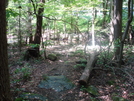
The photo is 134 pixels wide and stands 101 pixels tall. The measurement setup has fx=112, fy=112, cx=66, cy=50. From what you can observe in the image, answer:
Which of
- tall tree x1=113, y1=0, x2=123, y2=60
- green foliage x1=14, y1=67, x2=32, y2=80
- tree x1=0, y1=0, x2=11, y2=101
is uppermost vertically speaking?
tall tree x1=113, y1=0, x2=123, y2=60

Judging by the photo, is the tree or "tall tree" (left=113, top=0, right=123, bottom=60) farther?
"tall tree" (left=113, top=0, right=123, bottom=60)

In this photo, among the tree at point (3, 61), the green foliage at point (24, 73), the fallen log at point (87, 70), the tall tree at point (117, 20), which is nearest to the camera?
the tree at point (3, 61)

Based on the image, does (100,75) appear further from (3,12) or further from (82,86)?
(3,12)

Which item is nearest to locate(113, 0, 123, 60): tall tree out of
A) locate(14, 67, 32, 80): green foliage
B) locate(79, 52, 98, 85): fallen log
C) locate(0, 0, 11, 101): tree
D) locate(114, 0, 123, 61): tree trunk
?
locate(114, 0, 123, 61): tree trunk

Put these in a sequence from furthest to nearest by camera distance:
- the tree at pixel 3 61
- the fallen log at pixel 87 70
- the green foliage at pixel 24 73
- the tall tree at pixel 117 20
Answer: the tall tree at pixel 117 20, the green foliage at pixel 24 73, the fallen log at pixel 87 70, the tree at pixel 3 61

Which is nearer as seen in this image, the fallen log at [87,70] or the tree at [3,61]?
the tree at [3,61]

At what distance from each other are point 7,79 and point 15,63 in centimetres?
704

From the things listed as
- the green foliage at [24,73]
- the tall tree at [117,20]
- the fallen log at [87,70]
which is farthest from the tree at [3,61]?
the tall tree at [117,20]

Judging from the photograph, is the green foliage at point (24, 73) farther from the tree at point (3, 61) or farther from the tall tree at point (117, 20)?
the tall tree at point (117, 20)

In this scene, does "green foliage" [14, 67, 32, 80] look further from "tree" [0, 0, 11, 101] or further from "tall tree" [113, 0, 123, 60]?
"tall tree" [113, 0, 123, 60]

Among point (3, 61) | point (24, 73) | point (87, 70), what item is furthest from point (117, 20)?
point (3, 61)

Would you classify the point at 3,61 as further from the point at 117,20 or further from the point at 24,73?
the point at 117,20

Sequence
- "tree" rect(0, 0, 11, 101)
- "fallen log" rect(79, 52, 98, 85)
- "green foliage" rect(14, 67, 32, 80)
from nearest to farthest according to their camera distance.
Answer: "tree" rect(0, 0, 11, 101) < "fallen log" rect(79, 52, 98, 85) < "green foliage" rect(14, 67, 32, 80)

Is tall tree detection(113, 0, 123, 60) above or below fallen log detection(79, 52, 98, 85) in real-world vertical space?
above
